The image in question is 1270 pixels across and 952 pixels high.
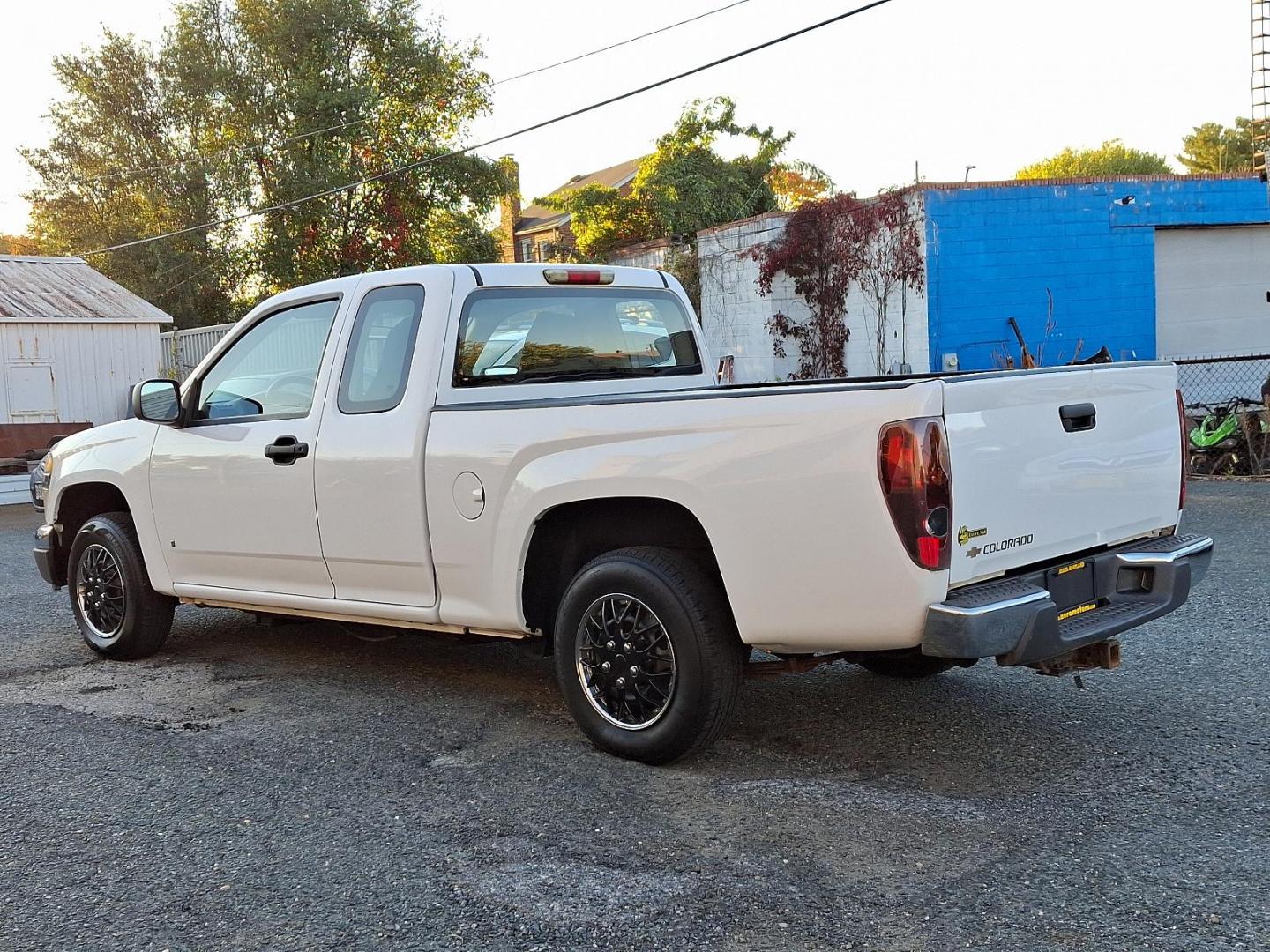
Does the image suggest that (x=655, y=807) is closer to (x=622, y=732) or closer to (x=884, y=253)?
(x=622, y=732)

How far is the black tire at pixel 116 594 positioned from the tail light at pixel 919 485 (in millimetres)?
4398

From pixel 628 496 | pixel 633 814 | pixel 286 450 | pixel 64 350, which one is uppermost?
pixel 64 350

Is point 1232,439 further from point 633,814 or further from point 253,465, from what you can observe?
point 633,814

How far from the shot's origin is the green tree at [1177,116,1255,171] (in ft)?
250

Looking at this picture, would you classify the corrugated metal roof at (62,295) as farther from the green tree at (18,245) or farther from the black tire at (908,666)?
the green tree at (18,245)

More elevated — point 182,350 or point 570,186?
point 570,186

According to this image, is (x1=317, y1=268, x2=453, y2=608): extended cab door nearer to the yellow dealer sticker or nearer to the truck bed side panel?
the truck bed side panel

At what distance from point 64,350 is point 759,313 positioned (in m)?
11.9

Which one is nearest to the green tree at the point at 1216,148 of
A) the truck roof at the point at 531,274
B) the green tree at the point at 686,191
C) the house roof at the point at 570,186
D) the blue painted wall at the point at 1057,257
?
the house roof at the point at 570,186

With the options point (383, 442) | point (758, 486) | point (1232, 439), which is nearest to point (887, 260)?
point (1232, 439)

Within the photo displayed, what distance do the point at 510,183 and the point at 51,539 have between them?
→ 33352 mm

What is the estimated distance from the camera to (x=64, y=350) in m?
21.6

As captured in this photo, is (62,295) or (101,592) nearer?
(101,592)

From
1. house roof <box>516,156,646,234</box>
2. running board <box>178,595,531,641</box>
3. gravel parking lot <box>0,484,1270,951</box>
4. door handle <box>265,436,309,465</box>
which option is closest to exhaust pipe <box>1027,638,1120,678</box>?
gravel parking lot <box>0,484,1270,951</box>
